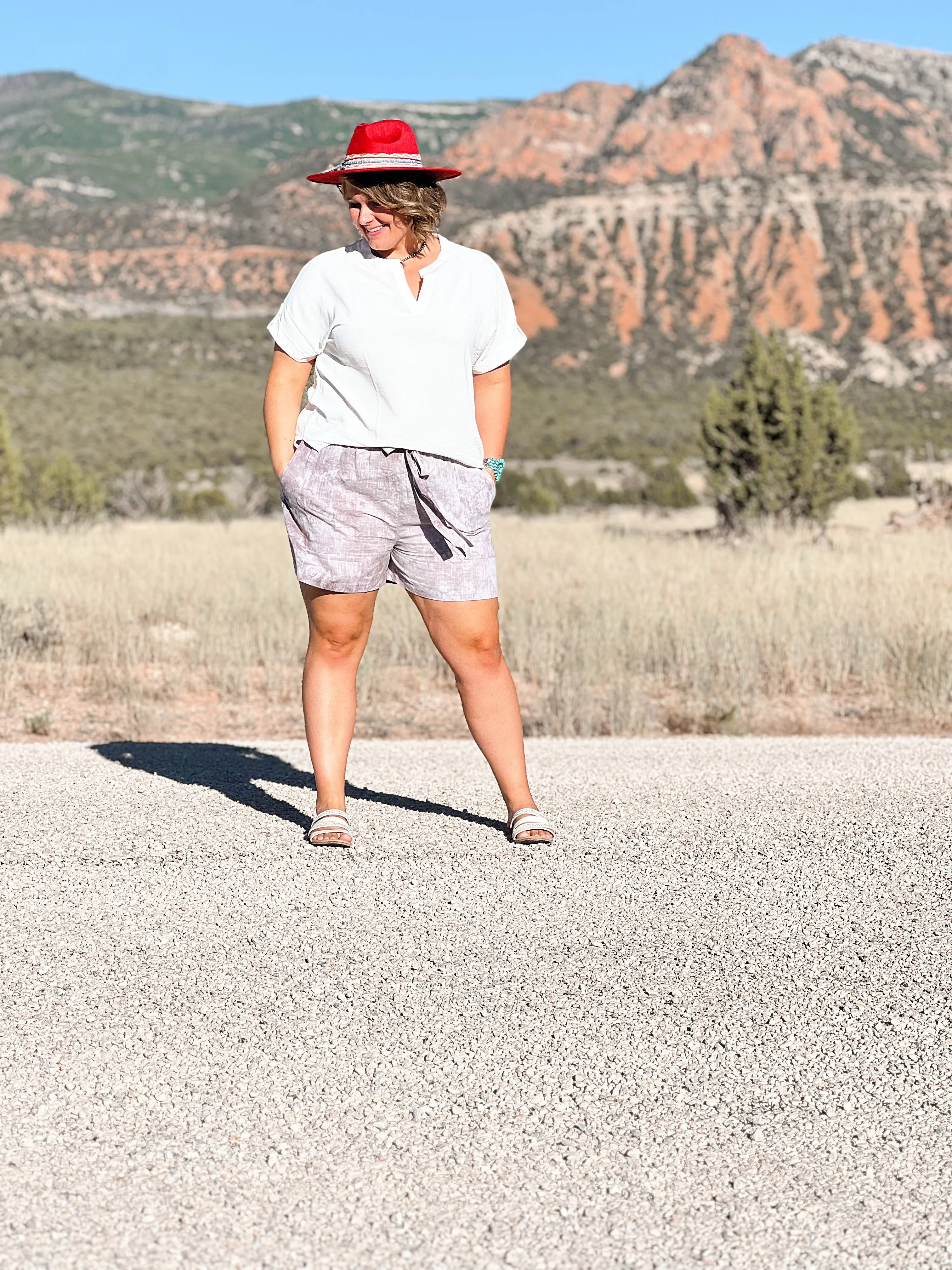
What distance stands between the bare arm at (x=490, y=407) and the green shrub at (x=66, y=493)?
19500mm

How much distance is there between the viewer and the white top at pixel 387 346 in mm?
3857

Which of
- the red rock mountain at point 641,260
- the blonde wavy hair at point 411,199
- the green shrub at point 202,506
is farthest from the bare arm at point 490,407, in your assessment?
the red rock mountain at point 641,260

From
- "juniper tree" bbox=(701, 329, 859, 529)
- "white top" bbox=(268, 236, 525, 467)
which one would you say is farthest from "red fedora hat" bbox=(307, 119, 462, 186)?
"juniper tree" bbox=(701, 329, 859, 529)

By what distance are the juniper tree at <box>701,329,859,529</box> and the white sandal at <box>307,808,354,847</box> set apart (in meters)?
14.7

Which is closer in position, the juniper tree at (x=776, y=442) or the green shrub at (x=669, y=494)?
the juniper tree at (x=776, y=442)

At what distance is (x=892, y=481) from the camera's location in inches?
1309

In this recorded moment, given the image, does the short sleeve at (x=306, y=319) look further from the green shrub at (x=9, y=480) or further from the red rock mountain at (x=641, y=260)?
the red rock mountain at (x=641, y=260)

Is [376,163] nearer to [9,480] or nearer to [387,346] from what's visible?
[387,346]

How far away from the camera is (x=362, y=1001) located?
2.88m

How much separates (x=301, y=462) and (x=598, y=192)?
90294 millimetres

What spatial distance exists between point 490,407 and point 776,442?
Result: 1493 cm

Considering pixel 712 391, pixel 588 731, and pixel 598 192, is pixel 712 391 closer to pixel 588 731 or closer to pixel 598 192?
pixel 588 731

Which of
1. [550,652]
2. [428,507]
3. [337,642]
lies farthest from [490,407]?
[550,652]

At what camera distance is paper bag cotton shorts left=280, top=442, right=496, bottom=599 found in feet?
13.0
